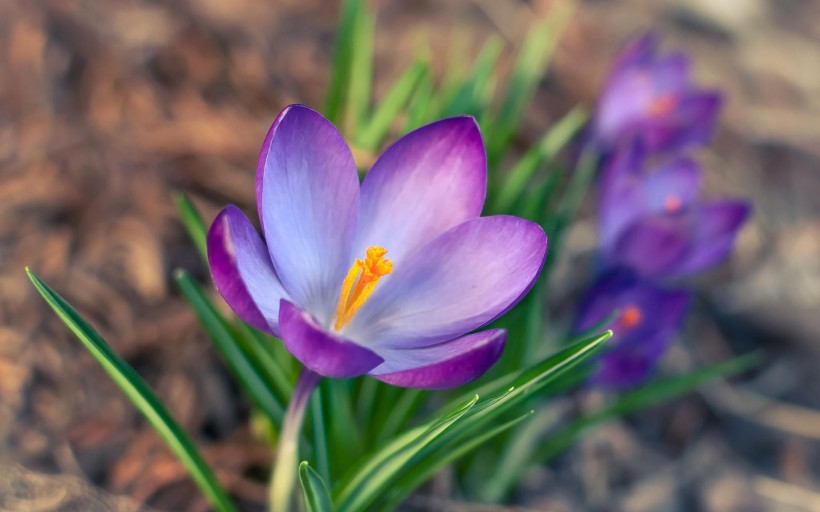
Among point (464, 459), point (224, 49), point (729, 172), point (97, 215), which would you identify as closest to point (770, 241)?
point (729, 172)

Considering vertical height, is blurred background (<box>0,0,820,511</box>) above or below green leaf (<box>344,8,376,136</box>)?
below

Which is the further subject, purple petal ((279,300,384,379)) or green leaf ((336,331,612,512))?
green leaf ((336,331,612,512))

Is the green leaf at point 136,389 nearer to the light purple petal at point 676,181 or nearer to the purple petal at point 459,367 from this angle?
the purple petal at point 459,367

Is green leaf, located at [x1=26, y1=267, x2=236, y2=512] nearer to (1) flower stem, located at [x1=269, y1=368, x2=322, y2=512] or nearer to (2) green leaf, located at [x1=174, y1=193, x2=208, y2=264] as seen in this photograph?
(1) flower stem, located at [x1=269, y1=368, x2=322, y2=512]

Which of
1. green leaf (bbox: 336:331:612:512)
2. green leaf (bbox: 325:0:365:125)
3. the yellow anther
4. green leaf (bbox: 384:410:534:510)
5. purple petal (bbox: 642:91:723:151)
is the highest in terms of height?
A: green leaf (bbox: 325:0:365:125)

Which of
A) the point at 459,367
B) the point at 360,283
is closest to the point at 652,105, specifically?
the point at 360,283

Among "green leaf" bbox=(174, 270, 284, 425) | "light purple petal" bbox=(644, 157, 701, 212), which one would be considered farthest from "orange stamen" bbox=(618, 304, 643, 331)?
"green leaf" bbox=(174, 270, 284, 425)

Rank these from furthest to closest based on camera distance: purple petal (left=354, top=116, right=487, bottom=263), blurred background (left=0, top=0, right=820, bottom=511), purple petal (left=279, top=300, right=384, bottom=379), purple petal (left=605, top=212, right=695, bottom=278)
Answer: blurred background (left=0, top=0, right=820, bottom=511) → purple petal (left=605, top=212, right=695, bottom=278) → purple petal (left=354, top=116, right=487, bottom=263) → purple petal (left=279, top=300, right=384, bottom=379)
